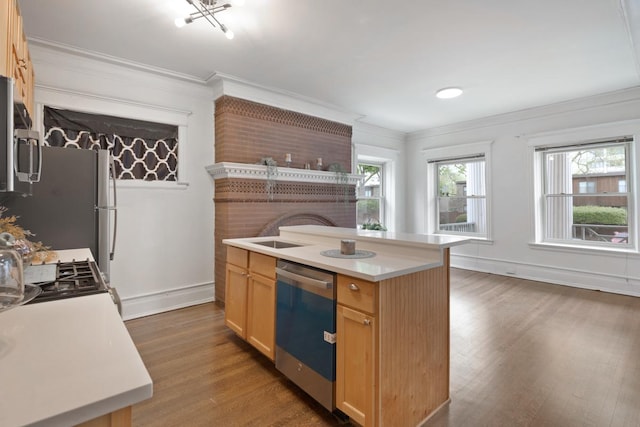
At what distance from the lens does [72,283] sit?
4.49 feet

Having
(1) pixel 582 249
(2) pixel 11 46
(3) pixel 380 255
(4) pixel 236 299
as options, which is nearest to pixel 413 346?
(3) pixel 380 255

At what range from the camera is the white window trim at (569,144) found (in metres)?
4.06

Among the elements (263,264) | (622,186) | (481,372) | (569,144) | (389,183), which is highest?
(569,144)

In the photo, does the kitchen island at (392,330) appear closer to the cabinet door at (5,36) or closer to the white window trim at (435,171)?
the cabinet door at (5,36)

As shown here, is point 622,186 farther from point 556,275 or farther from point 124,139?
point 124,139

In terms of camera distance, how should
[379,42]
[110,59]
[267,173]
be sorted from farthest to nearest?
[267,173] → [110,59] → [379,42]

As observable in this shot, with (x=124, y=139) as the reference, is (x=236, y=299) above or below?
below

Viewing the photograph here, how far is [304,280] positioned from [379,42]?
2303 millimetres

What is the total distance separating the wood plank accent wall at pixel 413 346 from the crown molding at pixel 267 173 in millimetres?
2572

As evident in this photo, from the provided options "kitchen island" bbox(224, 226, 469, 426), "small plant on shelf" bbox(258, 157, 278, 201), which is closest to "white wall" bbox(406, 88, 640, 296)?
"small plant on shelf" bbox(258, 157, 278, 201)

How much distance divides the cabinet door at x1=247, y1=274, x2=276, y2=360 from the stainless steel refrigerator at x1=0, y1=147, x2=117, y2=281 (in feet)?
3.38

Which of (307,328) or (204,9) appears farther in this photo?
(204,9)

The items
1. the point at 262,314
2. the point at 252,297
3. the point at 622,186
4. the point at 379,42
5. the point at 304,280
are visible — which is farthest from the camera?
the point at 622,186

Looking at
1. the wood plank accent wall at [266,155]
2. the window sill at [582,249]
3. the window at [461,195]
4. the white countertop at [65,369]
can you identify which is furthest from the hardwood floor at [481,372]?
the window at [461,195]
